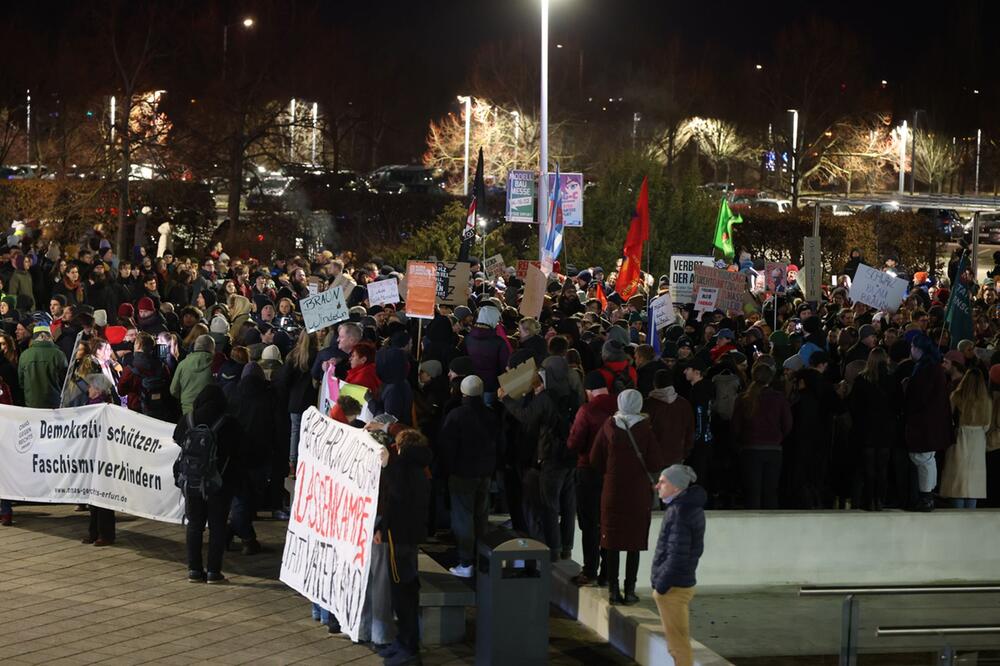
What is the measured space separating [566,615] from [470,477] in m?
1.31

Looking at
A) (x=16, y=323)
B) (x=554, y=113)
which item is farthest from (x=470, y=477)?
(x=554, y=113)

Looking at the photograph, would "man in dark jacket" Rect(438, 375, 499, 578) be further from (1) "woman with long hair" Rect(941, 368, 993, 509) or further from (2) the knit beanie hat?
(1) "woman with long hair" Rect(941, 368, 993, 509)

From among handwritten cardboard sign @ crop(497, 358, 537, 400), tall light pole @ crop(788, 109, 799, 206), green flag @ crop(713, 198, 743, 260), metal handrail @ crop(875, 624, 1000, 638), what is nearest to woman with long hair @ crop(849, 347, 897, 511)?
handwritten cardboard sign @ crop(497, 358, 537, 400)

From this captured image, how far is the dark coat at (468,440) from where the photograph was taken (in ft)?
38.9

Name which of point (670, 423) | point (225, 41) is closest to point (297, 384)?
point (670, 423)

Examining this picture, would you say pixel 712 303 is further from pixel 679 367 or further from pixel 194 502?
pixel 194 502

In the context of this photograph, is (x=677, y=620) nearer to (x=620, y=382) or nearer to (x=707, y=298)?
(x=620, y=382)

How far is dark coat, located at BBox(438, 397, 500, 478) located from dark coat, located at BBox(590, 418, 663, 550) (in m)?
1.29

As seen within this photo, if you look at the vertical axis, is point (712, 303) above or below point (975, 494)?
above

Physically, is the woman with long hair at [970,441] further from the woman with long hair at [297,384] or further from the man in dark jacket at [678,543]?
the woman with long hair at [297,384]

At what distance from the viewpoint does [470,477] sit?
471 inches

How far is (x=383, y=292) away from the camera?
18234 mm

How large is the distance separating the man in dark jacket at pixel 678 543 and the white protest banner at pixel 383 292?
904 cm

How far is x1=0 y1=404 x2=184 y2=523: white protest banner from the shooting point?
13070 mm
